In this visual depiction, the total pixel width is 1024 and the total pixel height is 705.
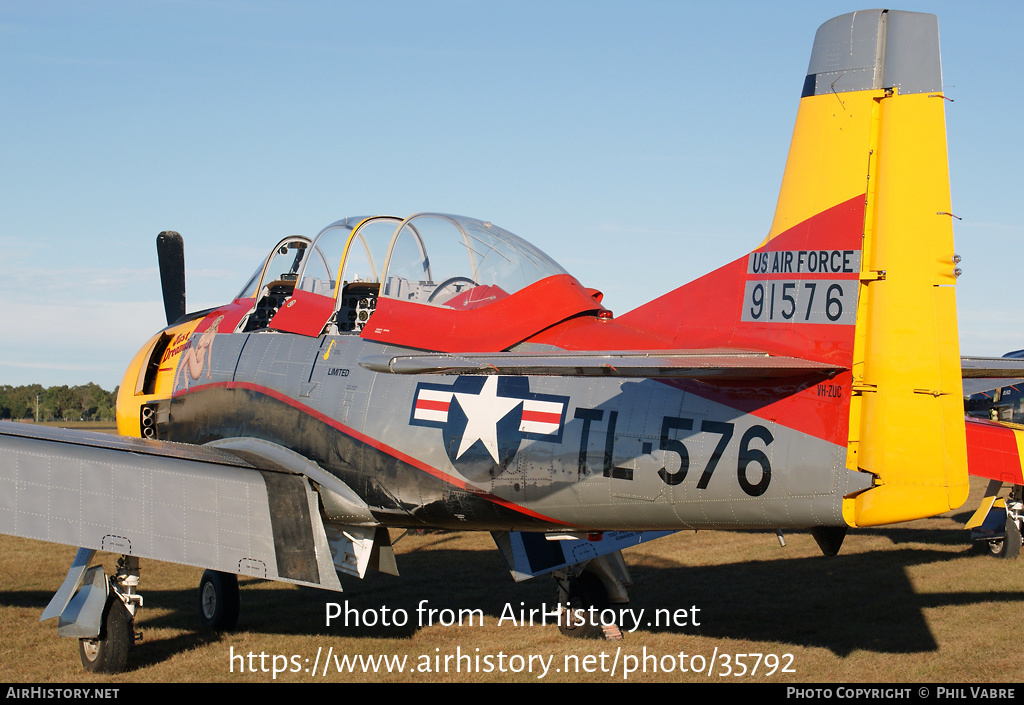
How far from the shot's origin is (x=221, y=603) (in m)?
9.33

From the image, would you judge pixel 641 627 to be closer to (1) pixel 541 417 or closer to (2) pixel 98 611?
→ (1) pixel 541 417

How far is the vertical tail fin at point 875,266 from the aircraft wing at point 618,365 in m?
0.32

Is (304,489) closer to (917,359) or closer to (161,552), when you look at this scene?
(161,552)

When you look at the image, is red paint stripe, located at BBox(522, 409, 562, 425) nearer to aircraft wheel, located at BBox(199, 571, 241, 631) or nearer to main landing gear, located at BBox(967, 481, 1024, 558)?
aircraft wheel, located at BBox(199, 571, 241, 631)

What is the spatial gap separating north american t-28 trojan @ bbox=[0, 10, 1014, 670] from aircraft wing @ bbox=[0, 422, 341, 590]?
20 millimetres

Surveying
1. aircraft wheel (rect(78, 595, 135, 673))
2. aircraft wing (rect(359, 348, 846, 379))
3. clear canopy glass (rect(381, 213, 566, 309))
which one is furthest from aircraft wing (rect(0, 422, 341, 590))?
aircraft wing (rect(359, 348, 846, 379))

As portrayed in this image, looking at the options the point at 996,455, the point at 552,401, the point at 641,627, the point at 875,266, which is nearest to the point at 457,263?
the point at 552,401

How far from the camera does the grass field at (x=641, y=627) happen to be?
7785mm

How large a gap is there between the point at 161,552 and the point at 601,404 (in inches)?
155

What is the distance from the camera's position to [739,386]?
5723mm

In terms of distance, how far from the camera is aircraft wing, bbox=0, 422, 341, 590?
7.32 metres

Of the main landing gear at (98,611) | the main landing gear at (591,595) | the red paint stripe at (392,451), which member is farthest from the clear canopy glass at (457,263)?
the main landing gear at (98,611)

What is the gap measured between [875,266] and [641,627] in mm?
5335

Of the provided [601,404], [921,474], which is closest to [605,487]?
[601,404]
